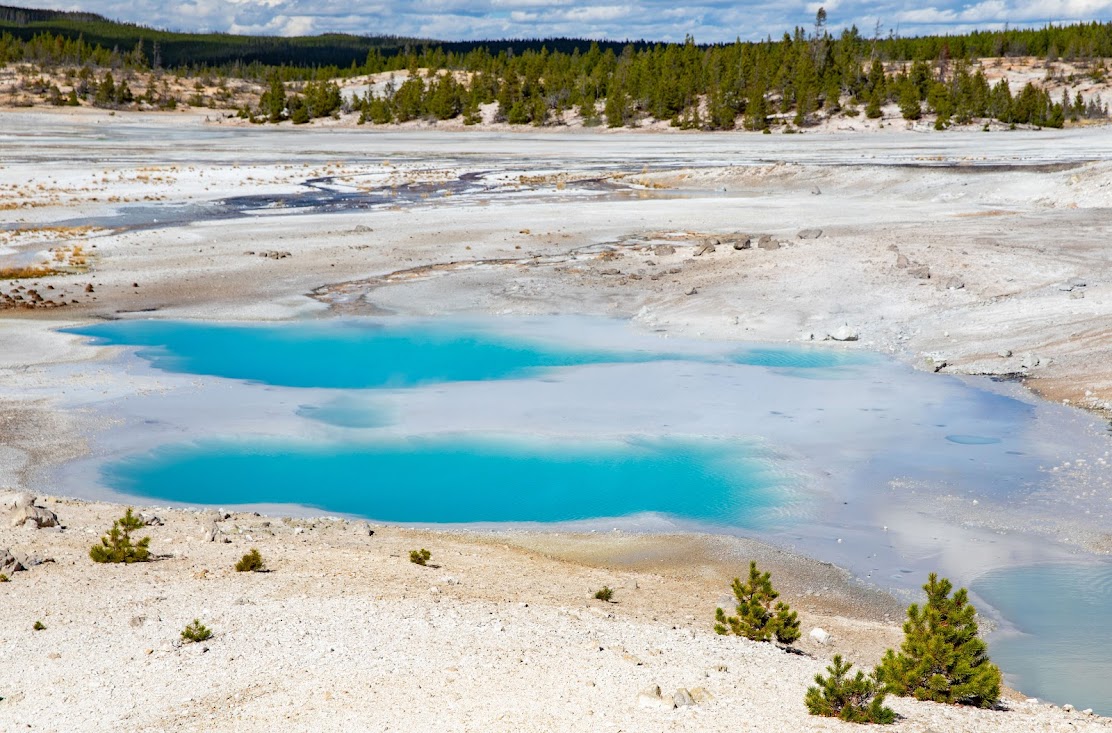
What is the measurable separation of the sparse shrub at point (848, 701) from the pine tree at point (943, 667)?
1.50 feet

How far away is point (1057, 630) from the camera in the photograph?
10.2m

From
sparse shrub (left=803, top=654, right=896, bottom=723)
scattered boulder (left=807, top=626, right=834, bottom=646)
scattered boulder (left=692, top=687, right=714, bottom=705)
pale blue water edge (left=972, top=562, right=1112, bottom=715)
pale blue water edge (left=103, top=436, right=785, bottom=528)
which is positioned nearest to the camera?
sparse shrub (left=803, top=654, right=896, bottom=723)

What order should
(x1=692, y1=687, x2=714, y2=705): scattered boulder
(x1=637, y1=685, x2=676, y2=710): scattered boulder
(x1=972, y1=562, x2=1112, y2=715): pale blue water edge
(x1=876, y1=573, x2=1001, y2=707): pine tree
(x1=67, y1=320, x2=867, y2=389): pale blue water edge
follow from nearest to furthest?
(x1=637, y1=685, x2=676, y2=710): scattered boulder
(x1=692, y1=687, x2=714, y2=705): scattered boulder
(x1=876, y1=573, x2=1001, y2=707): pine tree
(x1=972, y1=562, x2=1112, y2=715): pale blue water edge
(x1=67, y1=320, x2=867, y2=389): pale blue water edge

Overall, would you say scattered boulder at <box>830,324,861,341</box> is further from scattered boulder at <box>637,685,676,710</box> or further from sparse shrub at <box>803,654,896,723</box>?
scattered boulder at <box>637,685,676,710</box>

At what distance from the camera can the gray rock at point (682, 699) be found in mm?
7305

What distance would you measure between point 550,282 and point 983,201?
18.7 metres

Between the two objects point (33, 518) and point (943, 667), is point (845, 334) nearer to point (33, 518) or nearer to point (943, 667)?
point (943, 667)

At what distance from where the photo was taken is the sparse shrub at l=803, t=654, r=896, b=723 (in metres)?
7.08

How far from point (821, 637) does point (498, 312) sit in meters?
Answer: 16.8

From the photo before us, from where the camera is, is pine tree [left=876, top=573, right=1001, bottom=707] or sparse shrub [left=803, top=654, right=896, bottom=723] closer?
sparse shrub [left=803, top=654, right=896, bottom=723]

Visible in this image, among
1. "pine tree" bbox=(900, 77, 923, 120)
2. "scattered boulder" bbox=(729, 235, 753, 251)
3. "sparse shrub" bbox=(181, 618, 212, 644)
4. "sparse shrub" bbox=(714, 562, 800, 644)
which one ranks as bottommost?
"sparse shrub" bbox=(181, 618, 212, 644)

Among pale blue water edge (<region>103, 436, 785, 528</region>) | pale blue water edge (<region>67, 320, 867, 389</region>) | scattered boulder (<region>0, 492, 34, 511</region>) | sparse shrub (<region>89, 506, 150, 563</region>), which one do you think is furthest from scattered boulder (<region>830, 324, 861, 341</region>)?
scattered boulder (<region>0, 492, 34, 511</region>)

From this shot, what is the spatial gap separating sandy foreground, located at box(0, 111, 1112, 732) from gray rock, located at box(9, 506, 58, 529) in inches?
7.9

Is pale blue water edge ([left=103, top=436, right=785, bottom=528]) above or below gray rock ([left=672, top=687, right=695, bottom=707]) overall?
below
